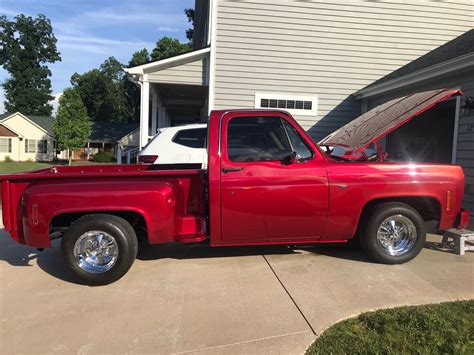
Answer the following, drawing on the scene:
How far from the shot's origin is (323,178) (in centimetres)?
445

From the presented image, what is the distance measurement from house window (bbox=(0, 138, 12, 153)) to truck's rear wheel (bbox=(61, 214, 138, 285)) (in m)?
40.9

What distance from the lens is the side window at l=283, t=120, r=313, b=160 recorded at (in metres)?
4.52

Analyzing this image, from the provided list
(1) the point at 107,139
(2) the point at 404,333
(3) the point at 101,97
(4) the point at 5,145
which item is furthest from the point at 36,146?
(2) the point at 404,333

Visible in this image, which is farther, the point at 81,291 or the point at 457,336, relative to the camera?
the point at 81,291

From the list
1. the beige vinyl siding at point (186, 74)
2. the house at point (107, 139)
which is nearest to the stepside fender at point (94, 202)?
the beige vinyl siding at point (186, 74)

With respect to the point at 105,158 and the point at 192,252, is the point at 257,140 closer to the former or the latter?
the point at 192,252

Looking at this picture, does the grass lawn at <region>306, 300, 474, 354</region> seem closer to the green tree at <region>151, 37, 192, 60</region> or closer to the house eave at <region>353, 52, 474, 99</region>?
the house eave at <region>353, 52, 474, 99</region>

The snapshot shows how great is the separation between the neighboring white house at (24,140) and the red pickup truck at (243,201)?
1586 inches

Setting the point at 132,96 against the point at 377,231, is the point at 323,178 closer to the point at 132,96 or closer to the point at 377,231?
the point at 377,231

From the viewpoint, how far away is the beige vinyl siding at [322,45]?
1049cm

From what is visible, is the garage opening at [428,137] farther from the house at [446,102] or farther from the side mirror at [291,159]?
the side mirror at [291,159]

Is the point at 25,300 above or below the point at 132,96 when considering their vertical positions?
below

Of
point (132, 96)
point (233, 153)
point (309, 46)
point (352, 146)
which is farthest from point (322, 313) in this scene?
point (132, 96)

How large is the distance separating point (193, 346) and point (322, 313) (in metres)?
1.26
